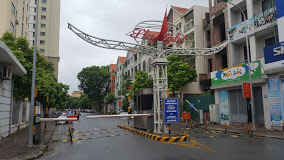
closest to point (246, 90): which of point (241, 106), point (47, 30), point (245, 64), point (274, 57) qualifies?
point (274, 57)

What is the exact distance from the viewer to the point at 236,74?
19.5m

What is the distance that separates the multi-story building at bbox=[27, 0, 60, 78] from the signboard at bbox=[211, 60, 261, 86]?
46.2 meters

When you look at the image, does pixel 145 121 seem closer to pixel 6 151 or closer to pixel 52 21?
pixel 6 151

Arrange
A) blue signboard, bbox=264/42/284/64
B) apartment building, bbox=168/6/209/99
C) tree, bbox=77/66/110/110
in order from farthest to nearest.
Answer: tree, bbox=77/66/110/110, apartment building, bbox=168/6/209/99, blue signboard, bbox=264/42/284/64

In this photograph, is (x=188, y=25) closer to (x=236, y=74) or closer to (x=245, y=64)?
(x=236, y=74)

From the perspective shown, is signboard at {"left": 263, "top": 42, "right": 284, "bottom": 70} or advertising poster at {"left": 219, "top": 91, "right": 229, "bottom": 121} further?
advertising poster at {"left": 219, "top": 91, "right": 229, "bottom": 121}

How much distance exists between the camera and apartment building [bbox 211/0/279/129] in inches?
674

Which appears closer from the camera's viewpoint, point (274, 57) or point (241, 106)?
point (274, 57)

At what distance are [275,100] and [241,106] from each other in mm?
4079

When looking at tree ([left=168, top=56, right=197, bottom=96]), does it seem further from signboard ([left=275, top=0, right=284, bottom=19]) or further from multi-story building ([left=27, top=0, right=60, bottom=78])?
multi-story building ([left=27, top=0, right=60, bottom=78])

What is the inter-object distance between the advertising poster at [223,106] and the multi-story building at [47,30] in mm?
46477

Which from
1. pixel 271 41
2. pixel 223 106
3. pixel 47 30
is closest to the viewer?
pixel 271 41

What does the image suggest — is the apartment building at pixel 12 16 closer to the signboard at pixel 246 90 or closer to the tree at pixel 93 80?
the signboard at pixel 246 90

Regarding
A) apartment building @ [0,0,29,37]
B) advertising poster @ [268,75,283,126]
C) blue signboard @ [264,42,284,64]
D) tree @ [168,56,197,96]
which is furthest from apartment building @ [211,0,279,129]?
apartment building @ [0,0,29,37]
